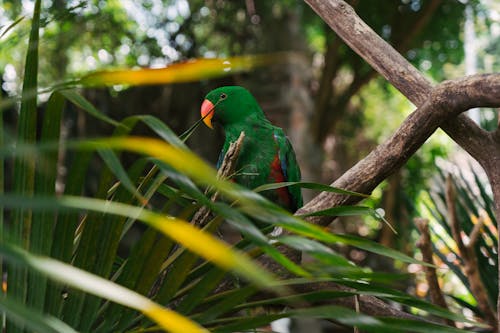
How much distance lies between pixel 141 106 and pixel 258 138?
2405 mm

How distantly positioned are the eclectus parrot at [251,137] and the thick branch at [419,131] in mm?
356

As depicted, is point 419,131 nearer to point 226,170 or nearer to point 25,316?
point 226,170

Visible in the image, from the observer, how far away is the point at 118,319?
1047 millimetres

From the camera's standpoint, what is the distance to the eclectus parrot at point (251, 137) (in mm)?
1980

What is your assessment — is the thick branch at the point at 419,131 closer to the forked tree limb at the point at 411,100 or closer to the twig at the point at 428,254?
the forked tree limb at the point at 411,100

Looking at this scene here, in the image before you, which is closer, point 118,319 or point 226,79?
point 118,319

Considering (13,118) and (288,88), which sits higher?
(288,88)

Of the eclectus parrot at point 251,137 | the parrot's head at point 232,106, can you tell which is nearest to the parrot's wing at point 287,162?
the eclectus parrot at point 251,137

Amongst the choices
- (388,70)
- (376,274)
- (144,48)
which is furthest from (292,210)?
(144,48)

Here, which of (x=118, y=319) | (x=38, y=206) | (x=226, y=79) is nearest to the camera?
(x=38, y=206)

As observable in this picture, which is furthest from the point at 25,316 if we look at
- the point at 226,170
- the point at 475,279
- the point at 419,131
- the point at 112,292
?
the point at 475,279

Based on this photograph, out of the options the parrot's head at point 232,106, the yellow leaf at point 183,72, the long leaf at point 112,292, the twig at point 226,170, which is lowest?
the long leaf at point 112,292

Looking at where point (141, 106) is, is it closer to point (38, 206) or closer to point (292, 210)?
point (292, 210)

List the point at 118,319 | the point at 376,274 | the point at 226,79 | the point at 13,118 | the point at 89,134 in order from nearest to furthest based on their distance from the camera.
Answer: the point at 376,274, the point at 118,319, the point at 13,118, the point at 89,134, the point at 226,79
